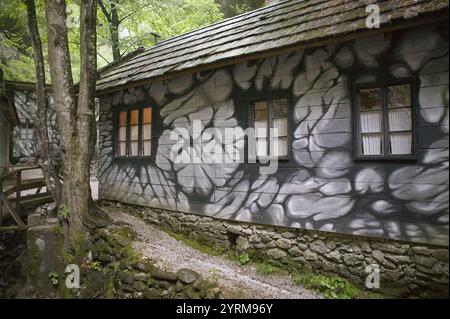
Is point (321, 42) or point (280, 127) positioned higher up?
point (321, 42)

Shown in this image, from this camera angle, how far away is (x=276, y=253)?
5.62 meters

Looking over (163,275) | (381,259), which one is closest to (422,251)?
(381,259)

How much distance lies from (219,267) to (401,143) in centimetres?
384

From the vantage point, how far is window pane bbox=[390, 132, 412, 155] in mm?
4453

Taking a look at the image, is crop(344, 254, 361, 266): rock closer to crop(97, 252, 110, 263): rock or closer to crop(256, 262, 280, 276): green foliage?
crop(256, 262, 280, 276): green foliage

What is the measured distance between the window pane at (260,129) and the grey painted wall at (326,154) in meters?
0.32

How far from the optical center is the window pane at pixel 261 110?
233 inches

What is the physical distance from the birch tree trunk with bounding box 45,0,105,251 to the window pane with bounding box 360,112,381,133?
584 centimetres

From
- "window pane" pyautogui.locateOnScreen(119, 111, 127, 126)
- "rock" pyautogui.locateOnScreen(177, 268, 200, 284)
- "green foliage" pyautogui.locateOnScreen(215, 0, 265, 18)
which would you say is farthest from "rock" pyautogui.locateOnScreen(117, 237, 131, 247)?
"green foliage" pyautogui.locateOnScreen(215, 0, 265, 18)

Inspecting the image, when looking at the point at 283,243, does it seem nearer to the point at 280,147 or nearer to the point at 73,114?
the point at 280,147

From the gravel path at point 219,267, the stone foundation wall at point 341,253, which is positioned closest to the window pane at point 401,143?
the stone foundation wall at point 341,253

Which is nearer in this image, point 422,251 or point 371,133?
point 422,251
